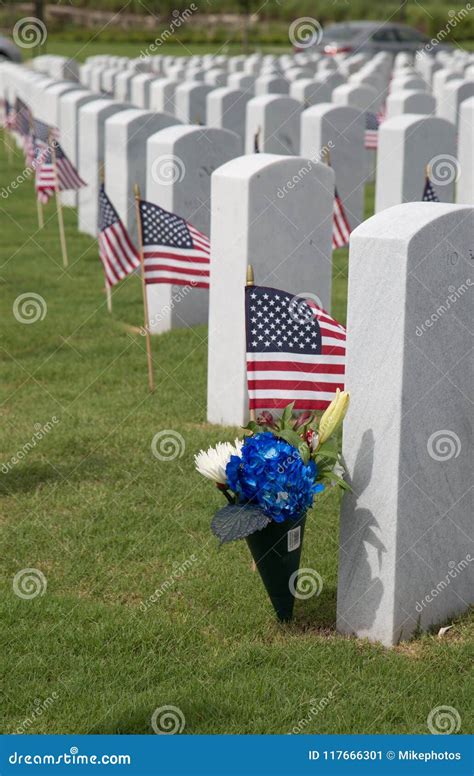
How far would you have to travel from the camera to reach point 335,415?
5258 mm

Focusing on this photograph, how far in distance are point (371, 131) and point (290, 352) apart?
11749mm

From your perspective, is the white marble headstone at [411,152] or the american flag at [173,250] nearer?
the american flag at [173,250]

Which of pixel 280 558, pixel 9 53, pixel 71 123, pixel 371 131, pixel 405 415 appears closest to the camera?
pixel 405 415

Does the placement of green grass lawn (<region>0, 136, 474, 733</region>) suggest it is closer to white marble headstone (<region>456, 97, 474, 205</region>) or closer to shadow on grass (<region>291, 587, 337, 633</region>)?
shadow on grass (<region>291, 587, 337, 633</region>)

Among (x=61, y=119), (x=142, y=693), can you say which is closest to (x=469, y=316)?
(x=142, y=693)

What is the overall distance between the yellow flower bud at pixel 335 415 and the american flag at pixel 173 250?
3751 mm

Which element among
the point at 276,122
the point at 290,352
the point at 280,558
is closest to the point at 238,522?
the point at 280,558

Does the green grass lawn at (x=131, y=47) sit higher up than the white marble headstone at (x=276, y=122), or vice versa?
the green grass lawn at (x=131, y=47)

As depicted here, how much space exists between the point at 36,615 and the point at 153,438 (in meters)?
2.63

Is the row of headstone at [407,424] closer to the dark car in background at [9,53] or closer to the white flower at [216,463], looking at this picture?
the white flower at [216,463]

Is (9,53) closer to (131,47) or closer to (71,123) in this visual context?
(131,47)

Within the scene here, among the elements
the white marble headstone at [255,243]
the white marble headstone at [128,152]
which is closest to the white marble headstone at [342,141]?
the white marble headstone at [128,152]

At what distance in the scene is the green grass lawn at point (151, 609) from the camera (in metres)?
4.88

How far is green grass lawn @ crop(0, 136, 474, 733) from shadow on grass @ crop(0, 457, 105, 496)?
0.02m
